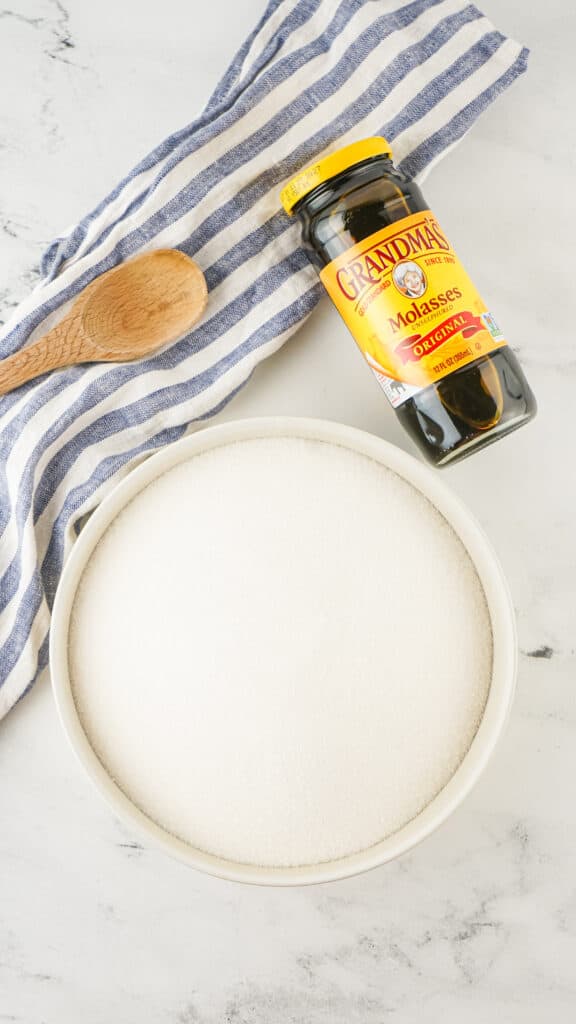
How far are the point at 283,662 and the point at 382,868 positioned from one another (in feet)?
0.86

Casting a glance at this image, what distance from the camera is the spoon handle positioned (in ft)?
1.88

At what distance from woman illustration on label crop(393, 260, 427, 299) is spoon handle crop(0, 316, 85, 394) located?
24cm

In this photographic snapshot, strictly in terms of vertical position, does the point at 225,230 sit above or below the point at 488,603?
above

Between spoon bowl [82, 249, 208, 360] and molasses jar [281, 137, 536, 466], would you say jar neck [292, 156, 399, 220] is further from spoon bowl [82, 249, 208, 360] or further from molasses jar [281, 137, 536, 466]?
spoon bowl [82, 249, 208, 360]

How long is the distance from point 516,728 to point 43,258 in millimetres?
552

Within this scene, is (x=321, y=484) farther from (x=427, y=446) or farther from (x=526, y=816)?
(x=526, y=816)

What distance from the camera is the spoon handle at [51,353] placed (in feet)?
1.88

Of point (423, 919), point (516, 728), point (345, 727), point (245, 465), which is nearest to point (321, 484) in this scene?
point (245, 465)

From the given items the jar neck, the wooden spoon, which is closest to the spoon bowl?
the wooden spoon

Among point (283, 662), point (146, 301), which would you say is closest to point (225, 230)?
point (146, 301)

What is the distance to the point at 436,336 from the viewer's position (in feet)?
1.67

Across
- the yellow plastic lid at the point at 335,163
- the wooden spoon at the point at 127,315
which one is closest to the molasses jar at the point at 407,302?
the yellow plastic lid at the point at 335,163

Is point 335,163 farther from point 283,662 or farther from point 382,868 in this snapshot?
point 382,868

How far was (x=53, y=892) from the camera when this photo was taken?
2.06 ft
